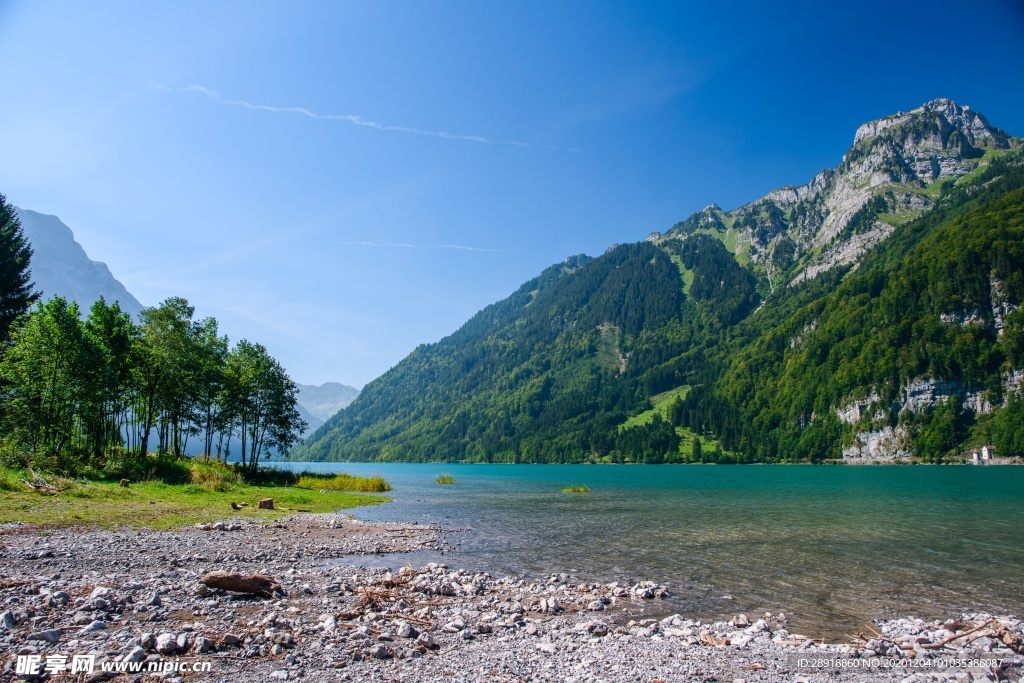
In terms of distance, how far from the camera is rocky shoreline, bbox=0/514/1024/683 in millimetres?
9336

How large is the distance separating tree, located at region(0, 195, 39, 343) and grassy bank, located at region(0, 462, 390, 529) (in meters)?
27.7

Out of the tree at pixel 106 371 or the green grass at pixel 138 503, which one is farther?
the tree at pixel 106 371

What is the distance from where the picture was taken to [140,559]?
1727 centimetres

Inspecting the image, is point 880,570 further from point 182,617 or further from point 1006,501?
point 1006,501

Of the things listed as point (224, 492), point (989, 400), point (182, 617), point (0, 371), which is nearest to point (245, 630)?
point (182, 617)

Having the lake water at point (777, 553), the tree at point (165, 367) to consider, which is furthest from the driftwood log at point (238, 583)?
the tree at point (165, 367)

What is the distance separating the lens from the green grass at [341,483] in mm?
60938

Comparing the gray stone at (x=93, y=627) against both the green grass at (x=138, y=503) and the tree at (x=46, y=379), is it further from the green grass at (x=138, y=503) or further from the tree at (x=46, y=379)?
the tree at (x=46, y=379)

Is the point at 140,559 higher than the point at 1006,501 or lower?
higher

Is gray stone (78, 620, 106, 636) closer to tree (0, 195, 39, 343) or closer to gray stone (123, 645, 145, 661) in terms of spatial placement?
gray stone (123, 645, 145, 661)

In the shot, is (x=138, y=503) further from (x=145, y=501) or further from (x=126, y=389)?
(x=126, y=389)

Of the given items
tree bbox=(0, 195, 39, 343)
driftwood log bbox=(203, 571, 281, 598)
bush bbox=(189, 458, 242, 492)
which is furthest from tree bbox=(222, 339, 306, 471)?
driftwood log bbox=(203, 571, 281, 598)

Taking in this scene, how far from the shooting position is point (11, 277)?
5359cm

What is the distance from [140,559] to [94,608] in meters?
7.56
